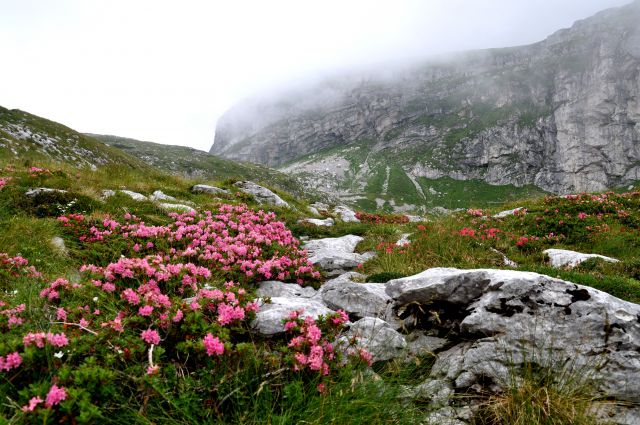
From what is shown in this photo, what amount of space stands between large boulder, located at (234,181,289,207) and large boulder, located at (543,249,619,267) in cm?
1209

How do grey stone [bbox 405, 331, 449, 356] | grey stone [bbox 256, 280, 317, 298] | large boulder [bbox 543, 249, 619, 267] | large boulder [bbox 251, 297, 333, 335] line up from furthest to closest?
large boulder [bbox 543, 249, 619, 267] → grey stone [bbox 256, 280, 317, 298] → grey stone [bbox 405, 331, 449, 356] → large boulder [bbox 251, 297, 333, 335]

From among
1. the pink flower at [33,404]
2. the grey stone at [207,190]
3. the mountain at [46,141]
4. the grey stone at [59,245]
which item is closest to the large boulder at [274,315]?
the pink flower at [33,404]

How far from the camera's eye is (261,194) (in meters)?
19.1

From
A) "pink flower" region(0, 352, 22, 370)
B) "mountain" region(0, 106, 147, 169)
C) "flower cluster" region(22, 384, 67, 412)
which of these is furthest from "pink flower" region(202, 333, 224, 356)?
"mountain" region(0, 106, 147, 169)

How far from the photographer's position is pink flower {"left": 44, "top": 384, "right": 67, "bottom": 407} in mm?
2410

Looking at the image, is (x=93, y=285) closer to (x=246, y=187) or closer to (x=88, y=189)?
(x=88, y=189)

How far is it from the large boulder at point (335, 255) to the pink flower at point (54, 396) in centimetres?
692

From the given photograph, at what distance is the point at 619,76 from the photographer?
538 feet

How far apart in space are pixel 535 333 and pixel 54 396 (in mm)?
4914

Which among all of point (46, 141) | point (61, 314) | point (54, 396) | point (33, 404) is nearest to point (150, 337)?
point (54, 396)

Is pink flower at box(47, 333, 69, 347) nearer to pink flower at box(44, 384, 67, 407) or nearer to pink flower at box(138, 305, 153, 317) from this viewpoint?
pink flower at box(44, 384, 67, 407)

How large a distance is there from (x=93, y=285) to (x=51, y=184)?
30.8 ft

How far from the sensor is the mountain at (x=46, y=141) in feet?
137

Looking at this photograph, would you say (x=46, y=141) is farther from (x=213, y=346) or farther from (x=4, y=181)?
(x=213, y=346)
